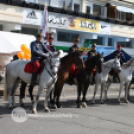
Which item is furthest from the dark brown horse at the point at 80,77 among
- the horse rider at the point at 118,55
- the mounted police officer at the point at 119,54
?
the mounted police officer at the point at 119,54

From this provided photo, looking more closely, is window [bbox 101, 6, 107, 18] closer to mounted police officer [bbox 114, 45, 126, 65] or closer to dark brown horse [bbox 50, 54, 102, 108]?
mounted police officer [bbox 114, 45, 126, 65]

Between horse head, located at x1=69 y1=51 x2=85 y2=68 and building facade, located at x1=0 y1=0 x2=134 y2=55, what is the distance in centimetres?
1054

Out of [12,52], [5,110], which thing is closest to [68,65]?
[5,110]

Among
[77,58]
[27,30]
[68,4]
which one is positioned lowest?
[77,58]

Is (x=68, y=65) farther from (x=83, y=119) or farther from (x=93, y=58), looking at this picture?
(x=83, y=119)

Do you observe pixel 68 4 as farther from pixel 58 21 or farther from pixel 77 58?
pixel 77 58

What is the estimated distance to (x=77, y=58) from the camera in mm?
9258

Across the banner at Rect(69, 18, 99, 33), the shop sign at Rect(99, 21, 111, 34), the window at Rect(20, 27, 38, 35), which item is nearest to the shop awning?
the shop sign at Rect(99, 21, 111, 34)

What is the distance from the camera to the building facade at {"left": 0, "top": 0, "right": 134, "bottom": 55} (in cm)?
Answer: 1912

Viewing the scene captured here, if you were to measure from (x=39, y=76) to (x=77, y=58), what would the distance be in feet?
4.88

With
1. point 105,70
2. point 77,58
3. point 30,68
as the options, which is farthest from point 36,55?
point 105,70

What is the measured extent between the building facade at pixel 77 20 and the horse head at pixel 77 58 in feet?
34.6

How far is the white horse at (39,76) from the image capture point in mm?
8609

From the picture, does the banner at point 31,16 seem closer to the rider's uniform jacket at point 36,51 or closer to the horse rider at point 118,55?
the horse rider at point 118,55
